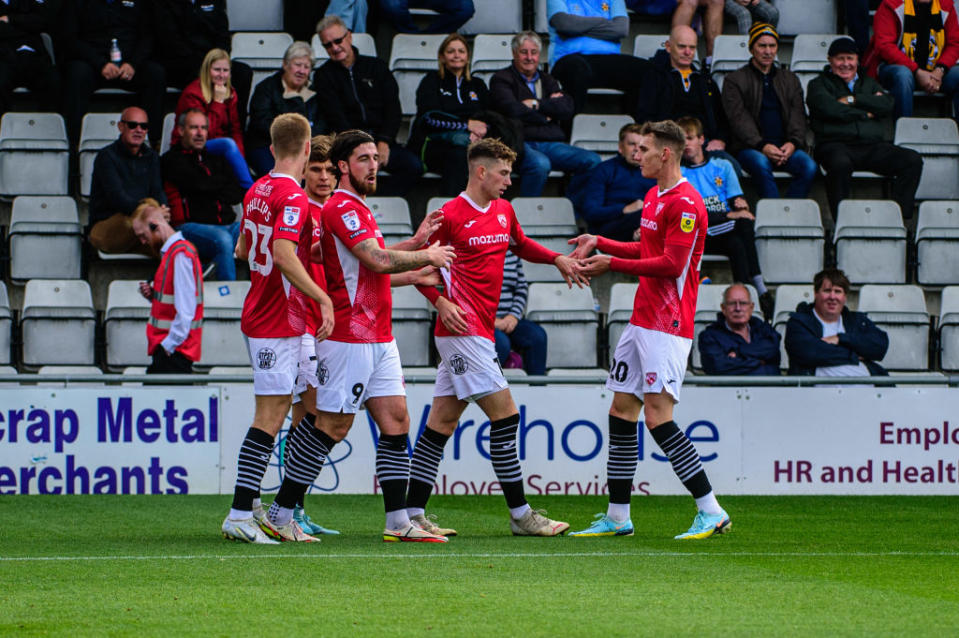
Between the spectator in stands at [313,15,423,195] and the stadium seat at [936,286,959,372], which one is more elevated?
the spectator in stands at [313,15,423,195]

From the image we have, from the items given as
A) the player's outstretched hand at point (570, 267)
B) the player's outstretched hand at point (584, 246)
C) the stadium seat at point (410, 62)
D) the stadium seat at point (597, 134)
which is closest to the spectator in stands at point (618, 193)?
the stadium seat at point (597, 134)

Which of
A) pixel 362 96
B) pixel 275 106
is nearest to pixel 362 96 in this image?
pixel 362 96

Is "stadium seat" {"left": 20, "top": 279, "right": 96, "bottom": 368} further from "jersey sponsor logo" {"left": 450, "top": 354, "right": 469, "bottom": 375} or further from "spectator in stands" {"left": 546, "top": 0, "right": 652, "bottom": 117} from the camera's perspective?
"spectator in stands" {"left": 546, "top": 0, "right": 652, "bottom": 117}

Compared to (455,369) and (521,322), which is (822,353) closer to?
(521,322)

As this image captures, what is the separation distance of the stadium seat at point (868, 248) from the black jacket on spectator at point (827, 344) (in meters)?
1.92

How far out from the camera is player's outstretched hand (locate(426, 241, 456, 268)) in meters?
6.96

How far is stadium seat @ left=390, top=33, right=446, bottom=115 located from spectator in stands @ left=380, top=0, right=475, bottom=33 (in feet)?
0.60

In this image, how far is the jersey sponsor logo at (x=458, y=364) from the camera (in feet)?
24.3

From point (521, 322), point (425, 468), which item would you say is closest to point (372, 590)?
point (425, 468)

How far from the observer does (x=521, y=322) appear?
37.5ft

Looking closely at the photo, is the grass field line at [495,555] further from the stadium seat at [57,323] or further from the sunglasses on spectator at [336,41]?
the sunglasses on spectator at [336,41]

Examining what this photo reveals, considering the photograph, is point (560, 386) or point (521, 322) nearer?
point (560, 386)

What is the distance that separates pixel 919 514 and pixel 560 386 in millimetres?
2824

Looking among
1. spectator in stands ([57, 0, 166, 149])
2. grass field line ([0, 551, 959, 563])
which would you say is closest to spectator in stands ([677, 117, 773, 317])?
spectator in stands ([57, 0, 166, 149])
